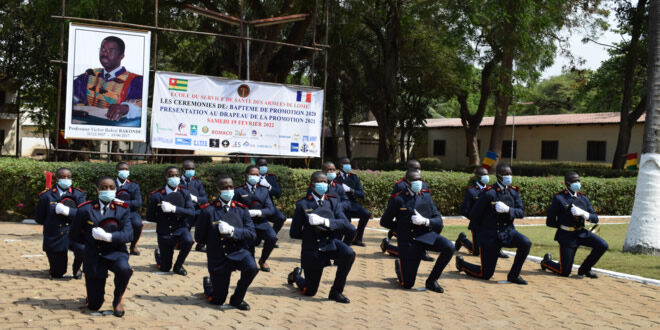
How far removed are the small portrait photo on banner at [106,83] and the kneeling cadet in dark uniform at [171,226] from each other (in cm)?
583

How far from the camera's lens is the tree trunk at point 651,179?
38.0 ft

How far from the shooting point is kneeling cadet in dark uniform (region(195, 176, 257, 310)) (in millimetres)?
7164

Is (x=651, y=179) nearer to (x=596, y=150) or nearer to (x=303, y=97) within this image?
(x=303, y=97)

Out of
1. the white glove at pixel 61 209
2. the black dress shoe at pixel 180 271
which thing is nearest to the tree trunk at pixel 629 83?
the black dress shoe at pixel 180 271

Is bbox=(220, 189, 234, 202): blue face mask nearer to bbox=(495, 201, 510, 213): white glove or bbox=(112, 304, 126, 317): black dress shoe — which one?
bbox=(112, 304, 126, 317): black dress shoe

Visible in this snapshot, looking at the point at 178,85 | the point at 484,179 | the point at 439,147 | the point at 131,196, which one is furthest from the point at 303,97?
the point at 439,147

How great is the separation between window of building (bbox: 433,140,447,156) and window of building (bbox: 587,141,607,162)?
42.3ft

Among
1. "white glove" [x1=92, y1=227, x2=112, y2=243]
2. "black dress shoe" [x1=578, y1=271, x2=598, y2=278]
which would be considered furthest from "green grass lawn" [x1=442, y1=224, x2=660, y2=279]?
"white glove" [x1=92, y1=227, x2=112, y2=243]

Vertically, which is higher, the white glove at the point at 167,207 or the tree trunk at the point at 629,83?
the tree trunk at the point at 629,83

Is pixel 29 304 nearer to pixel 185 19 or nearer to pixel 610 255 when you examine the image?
pixel 610 255

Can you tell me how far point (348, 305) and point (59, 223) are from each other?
4349mm

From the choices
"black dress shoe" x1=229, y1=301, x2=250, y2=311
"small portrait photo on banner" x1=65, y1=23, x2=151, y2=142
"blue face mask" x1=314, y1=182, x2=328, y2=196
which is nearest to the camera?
"black dress shoe" x1=229, y1=301, x2=250, y2=311

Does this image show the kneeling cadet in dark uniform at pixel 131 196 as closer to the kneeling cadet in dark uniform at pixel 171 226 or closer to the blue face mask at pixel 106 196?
the kneeling cadet in dark uniform at pixel 171 226

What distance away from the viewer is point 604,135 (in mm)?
37188
